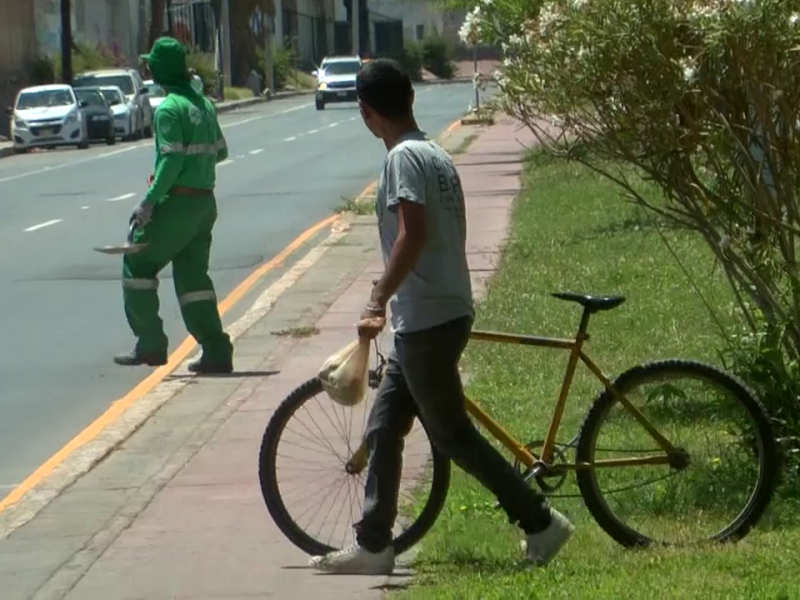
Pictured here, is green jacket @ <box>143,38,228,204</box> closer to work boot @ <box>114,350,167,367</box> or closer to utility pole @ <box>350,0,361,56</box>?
work boot @ <box>114,350,167,367</box>

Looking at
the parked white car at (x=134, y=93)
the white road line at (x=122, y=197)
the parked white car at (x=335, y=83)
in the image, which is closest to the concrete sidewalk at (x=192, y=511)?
the white road line at (x=122, y=197)

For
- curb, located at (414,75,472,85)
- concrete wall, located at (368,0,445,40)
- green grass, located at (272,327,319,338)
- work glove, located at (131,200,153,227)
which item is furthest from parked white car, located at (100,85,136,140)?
concrete wall, located at (368,0,445,40)

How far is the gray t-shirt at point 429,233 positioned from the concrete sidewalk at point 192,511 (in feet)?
3.06

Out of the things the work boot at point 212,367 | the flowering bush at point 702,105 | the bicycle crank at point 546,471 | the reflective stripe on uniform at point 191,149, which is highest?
the flowering bush at point 702,105

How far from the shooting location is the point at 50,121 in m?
46.1

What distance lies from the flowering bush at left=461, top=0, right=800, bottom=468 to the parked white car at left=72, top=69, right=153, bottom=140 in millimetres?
43358

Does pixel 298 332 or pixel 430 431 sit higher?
pixel 430 431

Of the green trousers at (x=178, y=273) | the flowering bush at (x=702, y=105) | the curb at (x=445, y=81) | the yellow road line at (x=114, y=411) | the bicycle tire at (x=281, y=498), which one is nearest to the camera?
the bicycle tire at (x=281, y=498)

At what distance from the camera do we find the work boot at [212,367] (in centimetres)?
1097

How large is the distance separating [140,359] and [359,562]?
16.3 ft

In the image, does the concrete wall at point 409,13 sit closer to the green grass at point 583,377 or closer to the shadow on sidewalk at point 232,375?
the green grass at point 583,377

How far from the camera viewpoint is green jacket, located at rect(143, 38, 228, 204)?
34.1 ft

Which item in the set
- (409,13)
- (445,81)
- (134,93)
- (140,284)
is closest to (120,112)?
(134,93)

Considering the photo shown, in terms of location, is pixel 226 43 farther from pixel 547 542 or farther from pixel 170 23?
pixel 547 542
